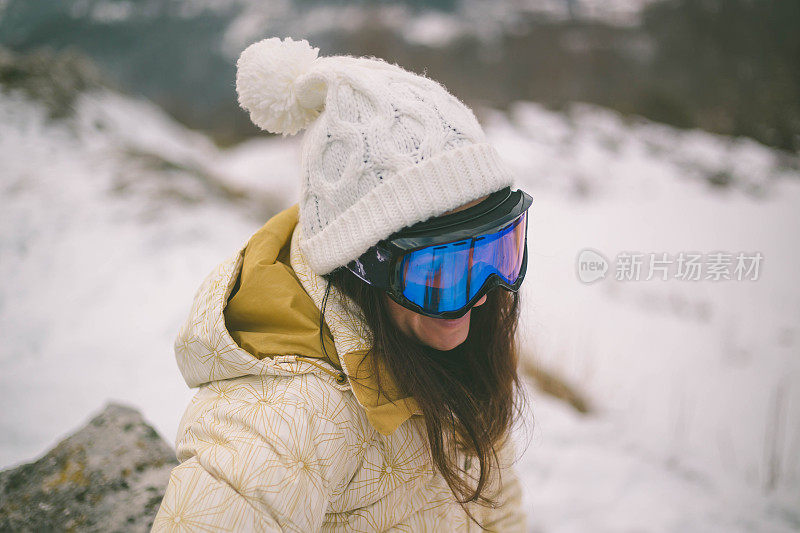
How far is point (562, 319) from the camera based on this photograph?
179 inches

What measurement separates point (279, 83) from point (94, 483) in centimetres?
135

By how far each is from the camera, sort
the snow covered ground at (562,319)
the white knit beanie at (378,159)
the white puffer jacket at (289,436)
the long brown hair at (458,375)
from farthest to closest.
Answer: the snow covered ground at (562,319) → the long brown hair at (458,375) → the white knit beanie at (378,159) → the white puffer jacket at (289,436)

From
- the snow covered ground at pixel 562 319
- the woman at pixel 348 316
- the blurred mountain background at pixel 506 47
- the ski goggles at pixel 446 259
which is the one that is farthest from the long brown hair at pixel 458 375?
the blurred mountain background at pixel 506 47

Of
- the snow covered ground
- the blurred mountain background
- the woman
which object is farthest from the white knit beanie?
the blurred mountain background

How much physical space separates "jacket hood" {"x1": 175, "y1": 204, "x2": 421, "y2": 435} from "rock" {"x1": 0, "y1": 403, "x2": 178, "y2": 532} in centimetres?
60

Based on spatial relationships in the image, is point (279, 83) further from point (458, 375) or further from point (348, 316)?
point (458, 375)

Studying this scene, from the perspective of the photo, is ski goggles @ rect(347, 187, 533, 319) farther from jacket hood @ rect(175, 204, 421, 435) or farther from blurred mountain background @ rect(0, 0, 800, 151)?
blurred mountain background @ rect(0, 0, 800, 151)

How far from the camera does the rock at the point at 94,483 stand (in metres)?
1.29

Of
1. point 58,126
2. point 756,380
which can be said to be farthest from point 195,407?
point 58,126

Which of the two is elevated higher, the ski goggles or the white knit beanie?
the white knit beanie

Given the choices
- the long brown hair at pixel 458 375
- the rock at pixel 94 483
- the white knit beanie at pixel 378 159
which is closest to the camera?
the white knit beanie at pixel 378 159

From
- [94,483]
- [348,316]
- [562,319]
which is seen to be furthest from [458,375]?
[562,319]

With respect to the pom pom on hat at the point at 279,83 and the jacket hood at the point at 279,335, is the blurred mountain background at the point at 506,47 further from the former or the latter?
the jacket hood at the point at 279,335

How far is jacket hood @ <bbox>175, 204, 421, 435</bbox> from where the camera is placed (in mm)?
939
